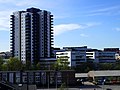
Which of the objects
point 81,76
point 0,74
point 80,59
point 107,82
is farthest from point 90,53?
point 0,74

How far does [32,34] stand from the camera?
12900 cm

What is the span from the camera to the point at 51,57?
133250mm

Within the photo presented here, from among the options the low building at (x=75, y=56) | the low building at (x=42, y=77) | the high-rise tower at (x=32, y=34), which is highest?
the high-rise tower at (x=32, y=34)

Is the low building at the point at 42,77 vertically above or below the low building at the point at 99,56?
below

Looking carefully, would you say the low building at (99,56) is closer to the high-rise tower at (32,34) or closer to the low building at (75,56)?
the low building at (75,56)

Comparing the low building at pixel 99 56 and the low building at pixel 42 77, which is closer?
the low building at pixel 42 77

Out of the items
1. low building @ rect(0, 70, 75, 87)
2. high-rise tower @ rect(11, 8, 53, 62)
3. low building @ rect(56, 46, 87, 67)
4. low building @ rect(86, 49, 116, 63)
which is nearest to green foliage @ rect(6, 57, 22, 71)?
low building @ rect(0, 70, 75, 87)

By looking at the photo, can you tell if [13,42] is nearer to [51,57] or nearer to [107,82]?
[51,57]

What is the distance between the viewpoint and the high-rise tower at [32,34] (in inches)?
5022

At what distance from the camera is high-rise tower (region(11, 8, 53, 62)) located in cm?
12756

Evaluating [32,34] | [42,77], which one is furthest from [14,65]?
[32,34]

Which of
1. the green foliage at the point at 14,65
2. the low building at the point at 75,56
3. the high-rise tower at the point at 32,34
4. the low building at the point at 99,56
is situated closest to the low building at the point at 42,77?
the green foliage at the point at 14,65

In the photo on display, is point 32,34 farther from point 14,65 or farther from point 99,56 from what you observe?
point 14,65

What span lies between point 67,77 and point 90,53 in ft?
246
